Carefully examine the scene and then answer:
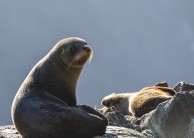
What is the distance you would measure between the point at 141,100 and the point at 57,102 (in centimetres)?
936

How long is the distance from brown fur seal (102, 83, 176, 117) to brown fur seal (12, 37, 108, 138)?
7.04 meters

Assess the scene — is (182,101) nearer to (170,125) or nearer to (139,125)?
(170,125)

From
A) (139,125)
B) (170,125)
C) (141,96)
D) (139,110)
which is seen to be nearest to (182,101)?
(170,125)

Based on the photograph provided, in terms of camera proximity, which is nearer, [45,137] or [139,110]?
[45,137]

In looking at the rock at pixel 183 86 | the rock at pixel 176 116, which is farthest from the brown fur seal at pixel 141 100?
the rock at pixel 176 116

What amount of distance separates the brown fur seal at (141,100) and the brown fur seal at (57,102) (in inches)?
277

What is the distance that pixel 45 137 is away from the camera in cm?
1062

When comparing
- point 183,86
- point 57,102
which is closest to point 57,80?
point 57,102

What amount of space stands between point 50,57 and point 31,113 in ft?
7.48

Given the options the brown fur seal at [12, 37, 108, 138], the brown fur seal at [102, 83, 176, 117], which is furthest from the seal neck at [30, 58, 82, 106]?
the brown fur seal at [102, 83, 176, 117]

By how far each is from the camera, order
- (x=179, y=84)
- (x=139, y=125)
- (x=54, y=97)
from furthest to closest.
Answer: (x=179, y=84) → (x=139, y=125) → (x=54, y=97)

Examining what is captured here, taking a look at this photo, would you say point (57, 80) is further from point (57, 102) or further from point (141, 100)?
point (141, 100)

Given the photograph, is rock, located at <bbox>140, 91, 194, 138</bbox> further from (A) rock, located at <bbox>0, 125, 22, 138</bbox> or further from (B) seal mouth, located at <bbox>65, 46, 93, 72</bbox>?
(A) rock, located at <bbox>0, 125, 22, 138</bbox>

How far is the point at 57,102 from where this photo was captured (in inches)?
443
